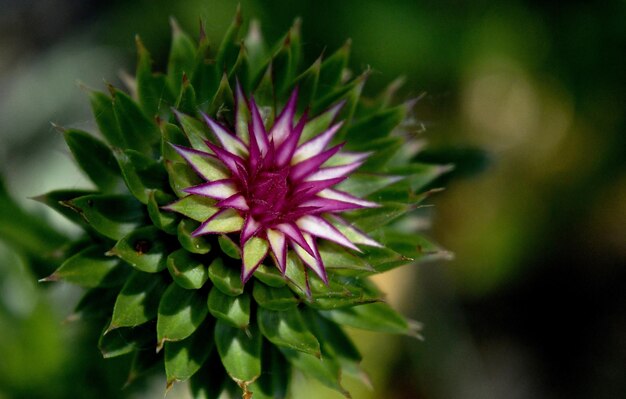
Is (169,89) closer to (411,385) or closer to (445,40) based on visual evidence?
(445,40)

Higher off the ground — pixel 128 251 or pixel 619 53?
pixel 619 53

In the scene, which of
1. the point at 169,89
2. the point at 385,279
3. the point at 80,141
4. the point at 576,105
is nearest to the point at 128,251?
the point at 80,141

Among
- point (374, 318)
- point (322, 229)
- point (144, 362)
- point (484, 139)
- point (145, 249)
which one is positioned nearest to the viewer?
point (322, 229)

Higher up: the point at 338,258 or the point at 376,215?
the point at 376,215

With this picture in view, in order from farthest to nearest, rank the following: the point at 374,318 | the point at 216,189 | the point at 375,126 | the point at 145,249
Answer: the point at 375,126 < the point at 374,318 < the point at 145,249 < the point at 216,189

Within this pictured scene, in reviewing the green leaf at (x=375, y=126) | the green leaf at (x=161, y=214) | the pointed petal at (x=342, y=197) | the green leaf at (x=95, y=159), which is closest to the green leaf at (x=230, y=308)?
the green leaf at (x=161, y=214)

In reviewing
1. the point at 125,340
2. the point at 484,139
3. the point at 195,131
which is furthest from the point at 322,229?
the point at 484,139

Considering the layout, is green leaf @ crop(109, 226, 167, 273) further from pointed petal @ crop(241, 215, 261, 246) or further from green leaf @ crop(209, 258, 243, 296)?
pointed petal @ crop(241, 215, 261, 246)

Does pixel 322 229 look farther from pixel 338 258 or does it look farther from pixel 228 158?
pixel 228 158
